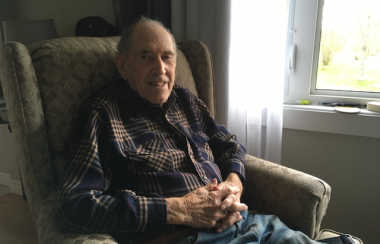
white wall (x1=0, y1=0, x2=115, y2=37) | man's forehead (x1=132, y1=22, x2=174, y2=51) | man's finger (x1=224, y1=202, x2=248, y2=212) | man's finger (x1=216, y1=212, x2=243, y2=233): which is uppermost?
white wall (x1=0, y1=0, x2=115, y2=37)

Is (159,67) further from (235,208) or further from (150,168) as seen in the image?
(235,208)

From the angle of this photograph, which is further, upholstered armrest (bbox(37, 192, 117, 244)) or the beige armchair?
the beige armchair

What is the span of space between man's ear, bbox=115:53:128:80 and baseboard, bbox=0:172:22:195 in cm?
178

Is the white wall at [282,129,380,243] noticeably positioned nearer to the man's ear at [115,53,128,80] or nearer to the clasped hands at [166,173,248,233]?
the clasped hands at [166,173,248,233]

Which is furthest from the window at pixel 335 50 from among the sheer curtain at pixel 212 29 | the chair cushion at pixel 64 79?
the chair cushion at pixel 64 79

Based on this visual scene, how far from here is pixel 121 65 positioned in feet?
3.70

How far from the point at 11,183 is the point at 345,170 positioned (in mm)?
2530

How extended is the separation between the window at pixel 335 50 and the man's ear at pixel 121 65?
1.03 meters

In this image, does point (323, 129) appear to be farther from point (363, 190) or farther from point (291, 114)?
point (363, 190)

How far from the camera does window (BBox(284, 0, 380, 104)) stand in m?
1.56

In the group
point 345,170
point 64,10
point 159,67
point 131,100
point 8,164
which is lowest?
point 8,164

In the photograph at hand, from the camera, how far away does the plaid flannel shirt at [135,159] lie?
2.62 ft

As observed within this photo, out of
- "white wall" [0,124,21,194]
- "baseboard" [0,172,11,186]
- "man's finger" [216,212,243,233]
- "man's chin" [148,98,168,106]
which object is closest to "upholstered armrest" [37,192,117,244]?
"man's finger" [216,212,243,233]

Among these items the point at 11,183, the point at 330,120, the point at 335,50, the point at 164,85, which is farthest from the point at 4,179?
the point at 335,50
